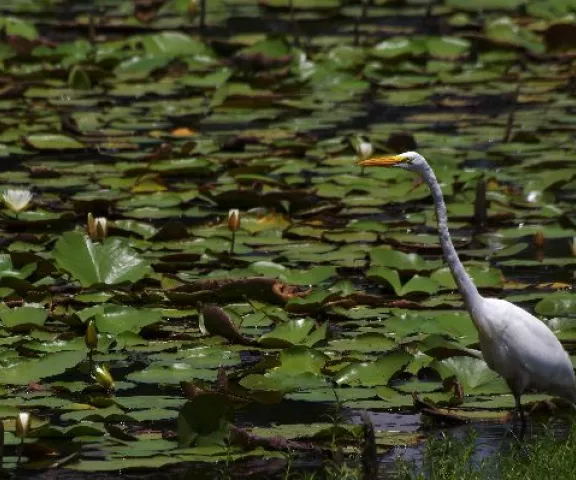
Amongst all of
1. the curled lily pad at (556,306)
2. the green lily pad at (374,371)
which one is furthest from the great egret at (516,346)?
the curled lily pad at (556,306)

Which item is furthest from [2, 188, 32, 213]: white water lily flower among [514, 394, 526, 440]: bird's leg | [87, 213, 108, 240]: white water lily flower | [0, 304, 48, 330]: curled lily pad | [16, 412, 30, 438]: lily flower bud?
[514, 394, 526, 440]: bird's leg

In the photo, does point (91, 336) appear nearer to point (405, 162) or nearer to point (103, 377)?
point (103, 377)

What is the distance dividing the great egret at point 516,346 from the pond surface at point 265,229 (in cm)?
20

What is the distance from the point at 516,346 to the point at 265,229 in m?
2.33

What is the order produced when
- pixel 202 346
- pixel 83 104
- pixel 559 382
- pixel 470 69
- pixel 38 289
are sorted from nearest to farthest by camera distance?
pixel 559 382 → pixel 202 346 → pixel 38 289 → pixel 83 104 → pixel 470 69

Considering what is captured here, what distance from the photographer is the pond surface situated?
5430mm

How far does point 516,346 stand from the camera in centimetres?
541

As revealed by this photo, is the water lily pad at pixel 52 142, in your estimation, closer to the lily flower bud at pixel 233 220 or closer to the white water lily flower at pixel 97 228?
the white water lily flower at pixel 97 228

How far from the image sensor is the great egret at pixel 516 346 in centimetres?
539

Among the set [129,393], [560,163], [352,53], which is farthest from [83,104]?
[129,393]

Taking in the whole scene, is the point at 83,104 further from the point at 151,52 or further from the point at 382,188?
the point at 382,188

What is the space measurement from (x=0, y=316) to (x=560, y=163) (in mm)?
3691

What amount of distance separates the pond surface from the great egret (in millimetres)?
196

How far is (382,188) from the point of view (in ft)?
27.5
